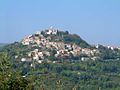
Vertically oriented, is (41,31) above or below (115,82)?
above

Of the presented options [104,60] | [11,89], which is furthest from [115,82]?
[11,89]

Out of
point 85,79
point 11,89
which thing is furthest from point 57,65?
point 11,89

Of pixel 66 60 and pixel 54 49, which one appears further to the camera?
pixel 54 49

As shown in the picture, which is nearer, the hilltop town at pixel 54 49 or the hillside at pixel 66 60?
the hillside at pixel 66 60

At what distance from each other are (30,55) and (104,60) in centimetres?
3359

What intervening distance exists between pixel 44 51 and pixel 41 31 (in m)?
22.2

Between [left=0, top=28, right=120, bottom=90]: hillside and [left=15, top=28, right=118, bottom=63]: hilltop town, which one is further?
[left=15, top=28, right=118, bottom=63]: hilltop town

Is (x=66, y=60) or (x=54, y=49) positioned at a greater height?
(x=54, y=49)

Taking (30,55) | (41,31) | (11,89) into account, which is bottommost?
(11,89)

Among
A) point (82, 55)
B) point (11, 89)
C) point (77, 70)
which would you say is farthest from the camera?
point (82, 55)

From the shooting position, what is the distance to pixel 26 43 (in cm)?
18650

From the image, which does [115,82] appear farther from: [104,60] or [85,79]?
[104,60]

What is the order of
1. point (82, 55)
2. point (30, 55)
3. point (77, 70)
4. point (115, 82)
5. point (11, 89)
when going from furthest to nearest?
1. point (82, 55)
2. point (30, 55)
3. point (77, 70)
4. point (115, 82)
5. point (11, 89)

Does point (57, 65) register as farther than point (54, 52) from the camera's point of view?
No
